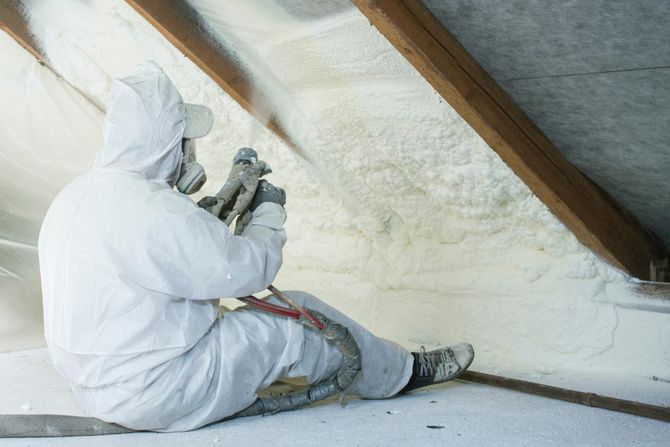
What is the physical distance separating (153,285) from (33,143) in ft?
5.88

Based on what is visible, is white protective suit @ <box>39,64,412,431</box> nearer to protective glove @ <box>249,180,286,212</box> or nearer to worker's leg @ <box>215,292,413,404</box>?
worker's leg @ <box>215,292,413,404</box>

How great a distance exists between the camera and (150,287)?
196 centimetres

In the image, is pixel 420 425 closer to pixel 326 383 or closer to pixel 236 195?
pixel 326 383

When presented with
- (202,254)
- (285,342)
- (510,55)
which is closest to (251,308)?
(285,342)

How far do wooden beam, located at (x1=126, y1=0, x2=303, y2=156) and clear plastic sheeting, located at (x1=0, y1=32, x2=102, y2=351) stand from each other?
973mm

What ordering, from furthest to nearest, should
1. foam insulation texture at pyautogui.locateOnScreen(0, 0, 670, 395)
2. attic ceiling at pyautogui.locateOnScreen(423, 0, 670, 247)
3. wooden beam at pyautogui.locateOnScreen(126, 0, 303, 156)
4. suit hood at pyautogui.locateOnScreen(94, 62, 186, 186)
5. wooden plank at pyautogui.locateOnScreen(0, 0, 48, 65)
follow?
1. wooden plank at pyautogui.locateOnScreen(0, 0, 48, 65)
2. wooden beam at pyautogui.locateOnScreen(126, 0, 303, 156)
3. foam insulation texture at pyautogui.locateOnScreen(0, 0, 670, 395)
4. suit hood at pyautogui.locateOnScreen(94, 62, 186, 186)
5. attic ceiling at pyautogui.locateOnScreen(423, 0, 670, 247)

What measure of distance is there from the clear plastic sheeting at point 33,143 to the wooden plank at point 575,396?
1.68 m

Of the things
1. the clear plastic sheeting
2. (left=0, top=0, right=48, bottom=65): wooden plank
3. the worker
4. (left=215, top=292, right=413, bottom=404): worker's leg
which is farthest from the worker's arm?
(left=0, top=0, right=48, bottom=65): wooden plank

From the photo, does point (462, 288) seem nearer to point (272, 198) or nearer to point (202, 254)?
point (272, 198)

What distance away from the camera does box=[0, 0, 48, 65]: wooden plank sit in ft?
10.7

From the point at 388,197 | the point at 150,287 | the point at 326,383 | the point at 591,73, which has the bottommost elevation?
the point at 326,383

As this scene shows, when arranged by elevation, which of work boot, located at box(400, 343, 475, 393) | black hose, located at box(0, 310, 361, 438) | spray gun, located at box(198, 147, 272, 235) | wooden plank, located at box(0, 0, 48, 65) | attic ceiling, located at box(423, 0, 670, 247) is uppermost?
attic ceiling, located at box(423, 0, 670, 247)

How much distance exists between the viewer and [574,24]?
183 cm

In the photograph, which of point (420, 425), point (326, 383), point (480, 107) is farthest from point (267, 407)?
point (480, 107)
